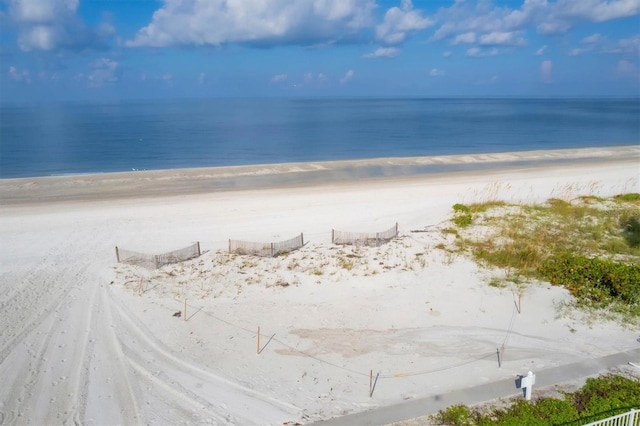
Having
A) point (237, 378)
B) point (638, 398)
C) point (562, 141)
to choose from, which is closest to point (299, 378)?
point (237, 378)

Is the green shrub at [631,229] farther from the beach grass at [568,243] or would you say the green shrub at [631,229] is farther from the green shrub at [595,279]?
the green shrub at [595,279]

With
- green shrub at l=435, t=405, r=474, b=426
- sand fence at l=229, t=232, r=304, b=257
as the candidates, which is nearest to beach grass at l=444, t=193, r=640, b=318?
sand fence at l=229, t=232, r=304, b=257

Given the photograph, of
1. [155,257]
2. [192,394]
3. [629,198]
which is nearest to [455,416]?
[192,394]

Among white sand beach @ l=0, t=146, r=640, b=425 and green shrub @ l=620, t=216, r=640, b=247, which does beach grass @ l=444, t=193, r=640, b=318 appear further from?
white sand beach @ l=0, t=146, r=640, b=425

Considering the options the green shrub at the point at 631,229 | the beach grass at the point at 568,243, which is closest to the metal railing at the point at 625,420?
the beach grass at the point at 568,243

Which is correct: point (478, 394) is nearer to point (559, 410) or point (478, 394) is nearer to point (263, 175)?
point (559, 410)

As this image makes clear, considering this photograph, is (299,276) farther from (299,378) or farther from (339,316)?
(299,378)
